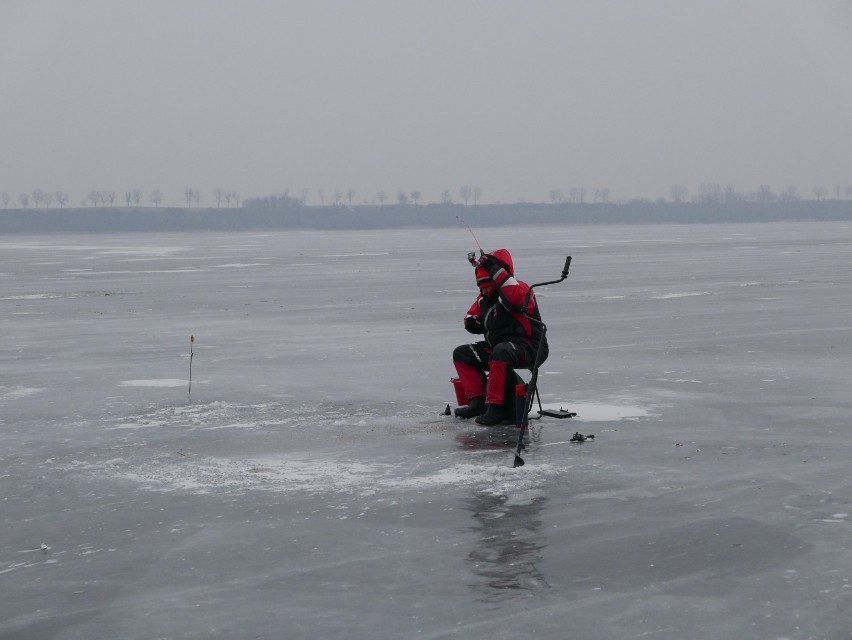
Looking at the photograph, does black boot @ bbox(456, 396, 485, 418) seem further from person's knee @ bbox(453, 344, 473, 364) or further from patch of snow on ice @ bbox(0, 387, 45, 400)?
patch of snow on ice @ bbox(0, 387, 45, 400)

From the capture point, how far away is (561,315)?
70.6 ft

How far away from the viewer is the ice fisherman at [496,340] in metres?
10.0

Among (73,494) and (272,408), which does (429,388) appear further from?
(73,494)

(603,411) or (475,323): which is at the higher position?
(475,323)

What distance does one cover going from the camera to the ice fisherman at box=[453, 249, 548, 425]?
1003 cm

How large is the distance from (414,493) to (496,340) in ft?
9.83

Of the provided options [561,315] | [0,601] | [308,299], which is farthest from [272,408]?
[308,299]

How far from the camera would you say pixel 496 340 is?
10.4m

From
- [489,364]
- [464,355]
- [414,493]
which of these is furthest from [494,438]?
[414,493]

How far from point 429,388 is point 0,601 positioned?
7031 millimetres

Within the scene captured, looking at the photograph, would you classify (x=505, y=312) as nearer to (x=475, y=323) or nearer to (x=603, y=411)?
(x=475, y=323)

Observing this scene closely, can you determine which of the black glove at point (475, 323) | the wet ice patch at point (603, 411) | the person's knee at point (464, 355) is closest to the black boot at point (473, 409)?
the person's knee at point (464, 355)

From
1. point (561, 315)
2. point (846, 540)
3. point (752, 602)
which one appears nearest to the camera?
point (752, 602)

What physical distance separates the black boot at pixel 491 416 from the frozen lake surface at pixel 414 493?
0.78 feet
